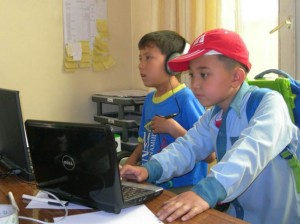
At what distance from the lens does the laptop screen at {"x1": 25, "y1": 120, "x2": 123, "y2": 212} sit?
0.85 meters

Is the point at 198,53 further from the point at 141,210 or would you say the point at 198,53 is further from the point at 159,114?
the point at 159,114

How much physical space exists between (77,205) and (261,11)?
135 centimetres

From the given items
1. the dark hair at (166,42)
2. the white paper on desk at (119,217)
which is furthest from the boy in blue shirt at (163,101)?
the white paper on desk at (119,217)

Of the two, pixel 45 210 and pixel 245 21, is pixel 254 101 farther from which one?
pixel 245 21

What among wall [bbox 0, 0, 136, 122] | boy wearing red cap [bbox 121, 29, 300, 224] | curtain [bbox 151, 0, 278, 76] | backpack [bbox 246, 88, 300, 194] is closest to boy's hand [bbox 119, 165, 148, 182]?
boy wearing red cap [bbox 121, 29, 300, 224]

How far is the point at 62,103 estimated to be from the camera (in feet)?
7.54

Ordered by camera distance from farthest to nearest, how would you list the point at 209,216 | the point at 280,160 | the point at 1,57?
the point at 1,57, the point at 280,160, the point at 209,216

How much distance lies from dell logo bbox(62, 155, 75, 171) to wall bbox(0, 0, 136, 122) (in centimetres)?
130

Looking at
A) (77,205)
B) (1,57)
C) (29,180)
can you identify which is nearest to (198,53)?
(77,205)

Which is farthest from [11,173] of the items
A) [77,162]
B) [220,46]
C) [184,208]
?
[220,46]

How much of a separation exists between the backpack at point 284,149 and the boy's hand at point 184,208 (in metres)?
0.37

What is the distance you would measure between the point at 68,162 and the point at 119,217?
0.19 meters

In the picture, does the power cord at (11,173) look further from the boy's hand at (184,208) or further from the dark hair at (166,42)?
the dark hair at (166,42)

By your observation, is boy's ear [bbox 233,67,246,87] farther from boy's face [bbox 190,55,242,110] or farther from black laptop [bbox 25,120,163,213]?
black laptop [bbox 25,120,163,213]
